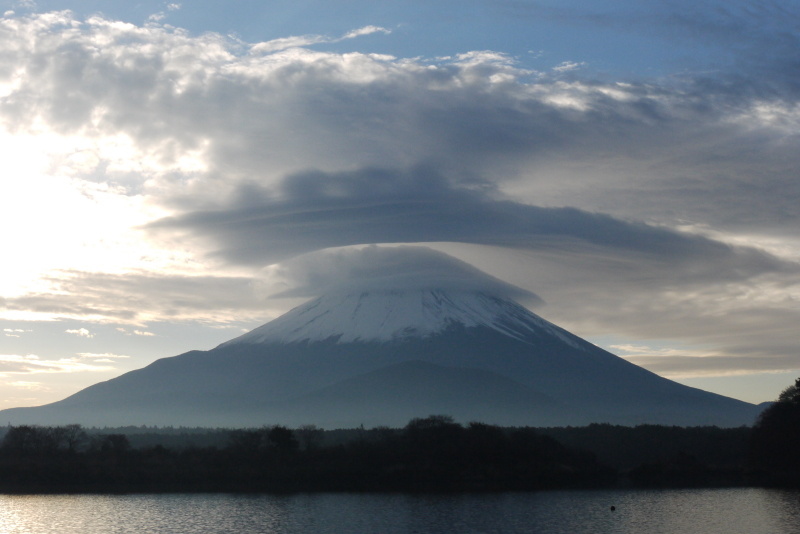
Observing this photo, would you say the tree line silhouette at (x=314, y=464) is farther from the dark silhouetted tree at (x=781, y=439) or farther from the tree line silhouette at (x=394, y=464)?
the dark silhouetted tree at (x=781, y=439)

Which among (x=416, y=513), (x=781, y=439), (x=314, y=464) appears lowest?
(x=416, y=513)

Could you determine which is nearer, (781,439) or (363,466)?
(781,439)

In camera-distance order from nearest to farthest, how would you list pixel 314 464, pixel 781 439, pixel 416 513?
pixel 416 513
pixel 781 439
pixel 314 464

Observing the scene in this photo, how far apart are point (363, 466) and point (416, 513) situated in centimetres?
2469

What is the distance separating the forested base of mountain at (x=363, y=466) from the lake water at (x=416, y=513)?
7768 millimetres

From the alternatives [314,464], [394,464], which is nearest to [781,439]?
[394,464]

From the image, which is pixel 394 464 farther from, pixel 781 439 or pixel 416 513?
pixel 781 439

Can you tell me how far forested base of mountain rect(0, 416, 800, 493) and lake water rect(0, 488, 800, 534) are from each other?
7768 mm

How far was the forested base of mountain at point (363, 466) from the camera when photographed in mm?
72250

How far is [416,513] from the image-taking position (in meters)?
53.4

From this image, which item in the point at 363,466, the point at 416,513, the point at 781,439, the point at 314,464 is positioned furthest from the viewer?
the point at 314,464

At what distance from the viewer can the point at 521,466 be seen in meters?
77.9

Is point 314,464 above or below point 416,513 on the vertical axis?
above

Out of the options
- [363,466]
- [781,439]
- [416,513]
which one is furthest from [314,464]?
[781,439]
